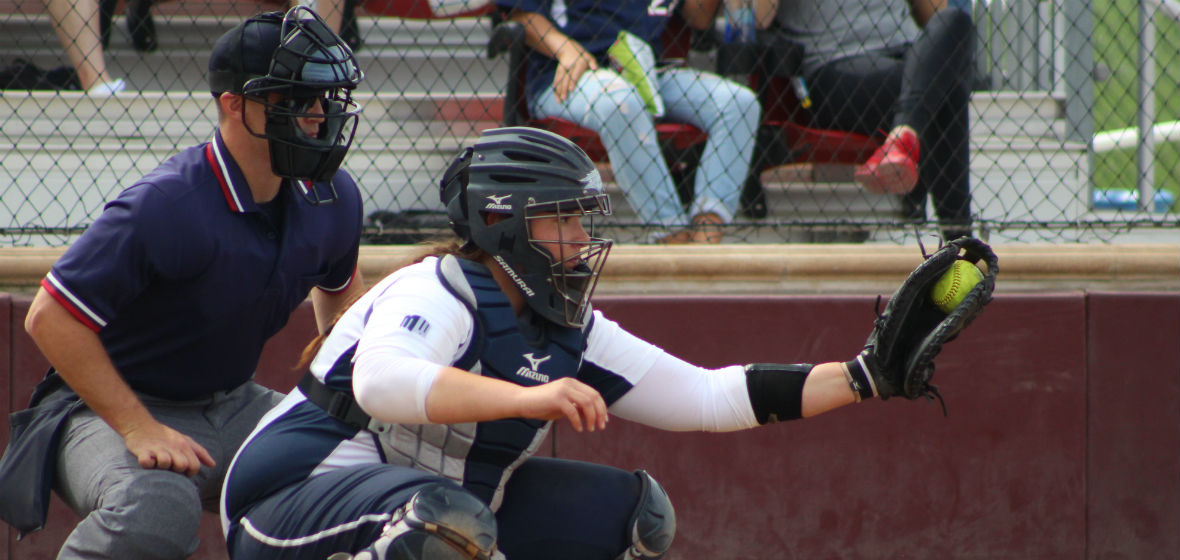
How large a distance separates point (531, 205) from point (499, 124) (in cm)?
218

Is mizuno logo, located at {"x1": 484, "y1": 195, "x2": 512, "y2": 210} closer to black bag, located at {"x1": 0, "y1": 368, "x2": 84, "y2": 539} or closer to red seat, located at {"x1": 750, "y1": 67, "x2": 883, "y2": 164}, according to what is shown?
black bag, located at {"x1": 0, "y1": 368, "x2": 84, "y2": 539}

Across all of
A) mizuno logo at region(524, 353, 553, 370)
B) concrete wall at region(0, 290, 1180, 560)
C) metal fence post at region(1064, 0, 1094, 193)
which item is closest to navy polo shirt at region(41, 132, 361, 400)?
mizuno logo at region(524, 353, 553, 370)

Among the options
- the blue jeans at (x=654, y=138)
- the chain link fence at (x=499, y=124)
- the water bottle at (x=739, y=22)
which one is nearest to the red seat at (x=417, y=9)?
the chain link fence at (x=499, y=124)

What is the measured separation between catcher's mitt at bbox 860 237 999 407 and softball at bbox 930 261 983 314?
14 millimetres

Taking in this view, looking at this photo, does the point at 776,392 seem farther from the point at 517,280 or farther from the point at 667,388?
the point at 517,280

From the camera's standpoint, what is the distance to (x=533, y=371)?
2.23 m

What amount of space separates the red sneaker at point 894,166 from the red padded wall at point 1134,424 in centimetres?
76

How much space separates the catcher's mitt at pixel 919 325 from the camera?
→ 2.31 metres

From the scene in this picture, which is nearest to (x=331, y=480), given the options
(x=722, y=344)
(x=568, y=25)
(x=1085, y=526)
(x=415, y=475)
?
(x=415, y=475)

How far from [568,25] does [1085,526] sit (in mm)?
2576

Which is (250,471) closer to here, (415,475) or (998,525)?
(415,475)

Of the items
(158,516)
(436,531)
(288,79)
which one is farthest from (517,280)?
(158,516)

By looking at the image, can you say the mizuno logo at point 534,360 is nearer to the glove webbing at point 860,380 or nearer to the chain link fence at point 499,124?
the glove webbing at point 860,380

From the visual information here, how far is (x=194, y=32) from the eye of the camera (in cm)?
521
